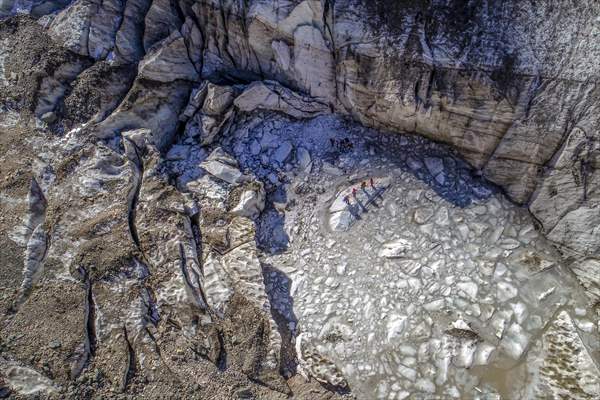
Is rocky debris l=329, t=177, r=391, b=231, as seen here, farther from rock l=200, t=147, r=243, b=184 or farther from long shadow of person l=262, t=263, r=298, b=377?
rock l=200, t=147, r=243, b=184

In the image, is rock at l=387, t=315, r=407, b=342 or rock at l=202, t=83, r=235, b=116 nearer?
rock at l=387, t=315, r=407, b=342

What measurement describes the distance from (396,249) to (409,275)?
1.83 feet

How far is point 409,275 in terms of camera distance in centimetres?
755

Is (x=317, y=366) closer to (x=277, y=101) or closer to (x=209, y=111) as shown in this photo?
(x=277, y=101)

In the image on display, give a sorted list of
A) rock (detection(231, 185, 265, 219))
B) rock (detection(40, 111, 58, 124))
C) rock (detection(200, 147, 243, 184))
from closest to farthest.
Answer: rock (detection(231, 185, 265, 219)), rock (detection(200, 147, 243, 184)), rock (detection(40, 111, 58, 124))

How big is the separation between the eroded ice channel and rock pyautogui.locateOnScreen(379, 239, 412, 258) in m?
0.03

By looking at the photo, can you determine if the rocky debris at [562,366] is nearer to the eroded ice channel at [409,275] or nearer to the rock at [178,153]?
the eroded ice channel at [409,275]

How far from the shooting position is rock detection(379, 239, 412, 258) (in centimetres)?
775

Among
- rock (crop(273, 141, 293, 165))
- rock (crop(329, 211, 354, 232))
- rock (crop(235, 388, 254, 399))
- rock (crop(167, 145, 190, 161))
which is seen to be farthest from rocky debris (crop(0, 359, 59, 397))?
rock (crop(273, 141, 293, 165))

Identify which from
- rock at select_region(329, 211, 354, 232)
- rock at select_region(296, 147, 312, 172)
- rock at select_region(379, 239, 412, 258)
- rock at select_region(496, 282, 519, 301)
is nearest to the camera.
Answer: rock at select_region(496, 282, 519, 301)

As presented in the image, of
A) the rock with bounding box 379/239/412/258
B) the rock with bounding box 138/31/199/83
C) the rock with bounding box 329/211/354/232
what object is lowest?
the rock with bounding box 379/239/412/258

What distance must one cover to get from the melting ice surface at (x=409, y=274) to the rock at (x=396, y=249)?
20 mm

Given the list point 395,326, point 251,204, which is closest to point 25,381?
point 251,204

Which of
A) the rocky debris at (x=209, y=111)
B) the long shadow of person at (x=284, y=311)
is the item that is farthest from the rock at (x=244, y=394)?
the rocky debris at (x=209, y=111)
